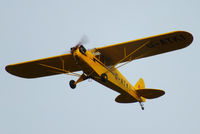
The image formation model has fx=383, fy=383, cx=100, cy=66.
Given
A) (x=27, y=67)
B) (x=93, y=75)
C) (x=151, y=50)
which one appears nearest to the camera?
(x=93, y=75)

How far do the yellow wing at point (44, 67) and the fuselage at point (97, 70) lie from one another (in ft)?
5.43

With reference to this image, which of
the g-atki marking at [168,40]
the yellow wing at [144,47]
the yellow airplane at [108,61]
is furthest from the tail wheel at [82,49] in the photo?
the g-atki marking at [168,40]

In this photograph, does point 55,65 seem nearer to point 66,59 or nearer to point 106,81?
→ point 66,59

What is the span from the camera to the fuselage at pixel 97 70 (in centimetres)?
1666

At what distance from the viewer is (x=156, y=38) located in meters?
17.7

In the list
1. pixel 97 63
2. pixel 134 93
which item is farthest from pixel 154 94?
pixel 97 63

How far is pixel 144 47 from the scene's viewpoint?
18.2 meters

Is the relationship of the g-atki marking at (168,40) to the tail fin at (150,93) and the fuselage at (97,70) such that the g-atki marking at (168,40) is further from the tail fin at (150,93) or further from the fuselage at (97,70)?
the tail fin at (150,93)

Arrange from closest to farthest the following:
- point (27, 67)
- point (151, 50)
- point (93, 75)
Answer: point (93, 75) → point (151, 50) → point (27, 67)

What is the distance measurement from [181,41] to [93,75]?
175 inches

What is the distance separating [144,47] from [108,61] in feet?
6.22

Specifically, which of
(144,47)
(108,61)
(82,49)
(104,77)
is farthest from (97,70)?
(144,47)

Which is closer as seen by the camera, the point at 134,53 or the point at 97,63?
the point at 97,63

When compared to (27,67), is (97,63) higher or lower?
lower
